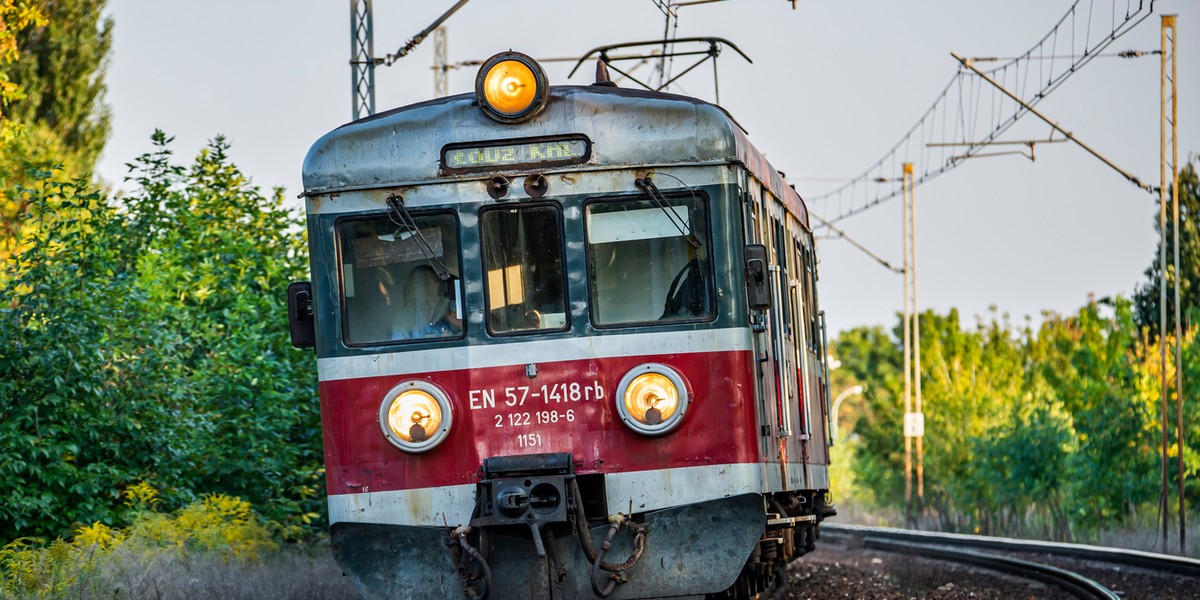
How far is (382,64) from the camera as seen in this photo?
16.6m

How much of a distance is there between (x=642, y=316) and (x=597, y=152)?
92 cm

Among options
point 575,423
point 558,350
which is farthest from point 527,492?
point 558,350

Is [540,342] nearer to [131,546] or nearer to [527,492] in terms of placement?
[527,492]

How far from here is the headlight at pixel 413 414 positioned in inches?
336

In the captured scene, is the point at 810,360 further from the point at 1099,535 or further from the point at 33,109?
the point at 33,109

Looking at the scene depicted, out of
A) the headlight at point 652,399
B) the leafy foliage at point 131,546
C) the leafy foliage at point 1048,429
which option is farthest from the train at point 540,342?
the leafy foliage at point 1048,429

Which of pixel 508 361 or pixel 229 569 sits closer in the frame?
pixel 508 361

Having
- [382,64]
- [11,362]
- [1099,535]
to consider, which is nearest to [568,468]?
[11,362]

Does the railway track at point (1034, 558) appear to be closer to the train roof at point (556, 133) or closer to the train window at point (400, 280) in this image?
the train roof at point (556, 133)

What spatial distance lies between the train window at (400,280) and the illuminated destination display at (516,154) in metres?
0.32

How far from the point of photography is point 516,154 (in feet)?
28.7

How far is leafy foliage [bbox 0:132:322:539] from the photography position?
14.0 m

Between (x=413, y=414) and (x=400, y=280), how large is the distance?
737mm

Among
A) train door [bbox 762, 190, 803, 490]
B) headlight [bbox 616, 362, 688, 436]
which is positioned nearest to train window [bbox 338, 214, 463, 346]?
headlight [bbox 616, 362, 688, 436]
